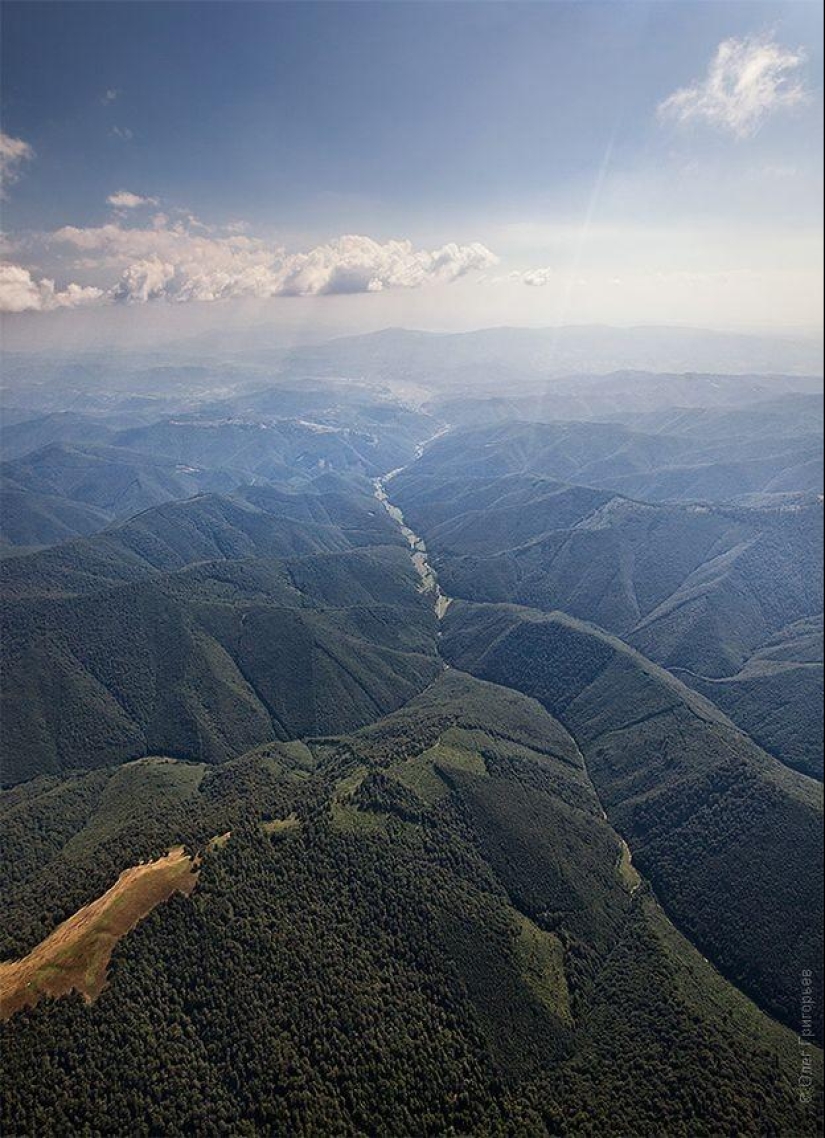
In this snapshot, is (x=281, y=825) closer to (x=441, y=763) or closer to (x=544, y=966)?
(x=441, y=763)

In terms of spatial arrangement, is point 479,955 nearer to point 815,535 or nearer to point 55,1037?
point 55,1037

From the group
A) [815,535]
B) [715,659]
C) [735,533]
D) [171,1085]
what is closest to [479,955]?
[171,1085]

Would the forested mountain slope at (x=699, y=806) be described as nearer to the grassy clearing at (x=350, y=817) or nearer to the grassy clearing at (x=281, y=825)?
the grassy clearing at (x=350, y=817)

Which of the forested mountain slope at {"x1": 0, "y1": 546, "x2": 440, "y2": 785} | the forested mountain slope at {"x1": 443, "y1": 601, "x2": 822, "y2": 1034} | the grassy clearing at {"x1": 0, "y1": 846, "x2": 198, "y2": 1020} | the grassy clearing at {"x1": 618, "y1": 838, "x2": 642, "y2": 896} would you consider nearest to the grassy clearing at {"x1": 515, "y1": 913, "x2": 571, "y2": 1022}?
the grassy clearing at {"x1": 618, "y1": 838, "x2": 642, "y2": 896}

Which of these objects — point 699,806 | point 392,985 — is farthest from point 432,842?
point 699,806

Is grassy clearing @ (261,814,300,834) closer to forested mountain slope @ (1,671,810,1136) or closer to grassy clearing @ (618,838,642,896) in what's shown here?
forested mountain slope @ (1,671,810,1136)

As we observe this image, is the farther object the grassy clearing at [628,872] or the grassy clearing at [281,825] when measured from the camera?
the grassy clearing at [628,872]

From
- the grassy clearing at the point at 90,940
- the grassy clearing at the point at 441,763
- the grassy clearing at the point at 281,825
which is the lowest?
the grassy clearing at the point at 441,763

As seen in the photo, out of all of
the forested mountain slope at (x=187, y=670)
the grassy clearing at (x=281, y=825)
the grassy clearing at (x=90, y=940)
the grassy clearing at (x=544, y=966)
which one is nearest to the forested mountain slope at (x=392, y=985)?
the grassy clearing at (x=544, y=966)

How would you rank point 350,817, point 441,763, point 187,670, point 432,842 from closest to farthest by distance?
point 350,817 → point 432,842 → point 441,763 → point 187,670
